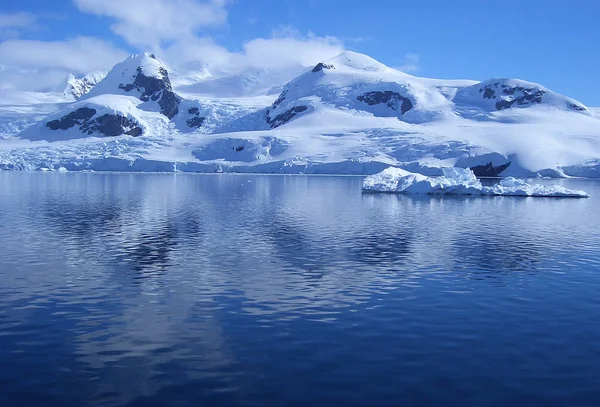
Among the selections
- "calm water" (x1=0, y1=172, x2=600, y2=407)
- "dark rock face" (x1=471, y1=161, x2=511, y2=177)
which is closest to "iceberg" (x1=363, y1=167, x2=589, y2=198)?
"calm water" (x1=0, y1=172, x2=600, y2=407)

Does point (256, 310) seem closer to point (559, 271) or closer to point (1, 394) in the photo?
point (1, 394)

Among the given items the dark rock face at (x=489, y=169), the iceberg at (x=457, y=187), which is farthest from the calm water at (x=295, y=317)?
the dark rock face at (x=489, y=169)

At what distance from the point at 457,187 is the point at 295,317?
6828 cm

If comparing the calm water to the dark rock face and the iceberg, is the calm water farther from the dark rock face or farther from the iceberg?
the dark rock face

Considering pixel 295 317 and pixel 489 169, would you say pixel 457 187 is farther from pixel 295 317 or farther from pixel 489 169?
pixel 489 169

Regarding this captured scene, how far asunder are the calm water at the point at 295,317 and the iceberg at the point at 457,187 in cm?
4191

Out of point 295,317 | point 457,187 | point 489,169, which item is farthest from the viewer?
point 489,169

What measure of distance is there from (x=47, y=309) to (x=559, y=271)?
22.3 metres

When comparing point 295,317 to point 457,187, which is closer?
point 295,317

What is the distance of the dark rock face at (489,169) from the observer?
492ft

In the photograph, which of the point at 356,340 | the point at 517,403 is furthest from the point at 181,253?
the point at 517,403

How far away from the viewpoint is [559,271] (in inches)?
1114

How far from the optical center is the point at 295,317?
19781 mm

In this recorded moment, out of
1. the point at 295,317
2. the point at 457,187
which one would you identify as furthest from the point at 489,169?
the point at 295,317
